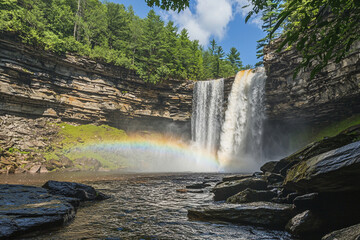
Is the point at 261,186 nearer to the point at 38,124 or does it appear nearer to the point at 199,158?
the point at 199,158

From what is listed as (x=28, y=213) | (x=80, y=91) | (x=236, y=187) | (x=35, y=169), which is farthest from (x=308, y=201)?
(x=80, y=91)

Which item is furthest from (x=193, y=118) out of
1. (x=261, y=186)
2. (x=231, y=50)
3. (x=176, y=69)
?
(x=231, y=50)

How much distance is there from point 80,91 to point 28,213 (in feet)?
92.6

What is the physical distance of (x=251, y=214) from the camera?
506 cm

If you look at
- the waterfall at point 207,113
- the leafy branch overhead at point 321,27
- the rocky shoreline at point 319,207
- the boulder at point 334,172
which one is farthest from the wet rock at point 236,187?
the waterfall at point 207,113

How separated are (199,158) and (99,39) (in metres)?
27.1

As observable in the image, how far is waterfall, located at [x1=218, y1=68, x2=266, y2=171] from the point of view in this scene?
2728 cm

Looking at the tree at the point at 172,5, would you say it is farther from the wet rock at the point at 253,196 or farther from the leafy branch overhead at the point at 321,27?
the wet rock at the point at 253,196

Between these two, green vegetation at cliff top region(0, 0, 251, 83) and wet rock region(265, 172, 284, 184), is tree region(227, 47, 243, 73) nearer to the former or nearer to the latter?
green vegetation at cliff top region(0, 0, 251, 83)

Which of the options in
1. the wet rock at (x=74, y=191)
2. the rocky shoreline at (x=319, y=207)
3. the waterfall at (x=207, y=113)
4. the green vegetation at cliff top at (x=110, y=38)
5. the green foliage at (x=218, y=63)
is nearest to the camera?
the rocky shoreline at (x=319, y=207)

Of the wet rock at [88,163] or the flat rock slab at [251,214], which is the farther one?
the wet rock at [88,163]

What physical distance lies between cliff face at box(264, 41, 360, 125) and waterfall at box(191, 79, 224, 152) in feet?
24.5

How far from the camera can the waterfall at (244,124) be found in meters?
27.3

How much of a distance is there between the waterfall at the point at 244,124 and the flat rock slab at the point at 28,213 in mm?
25141
